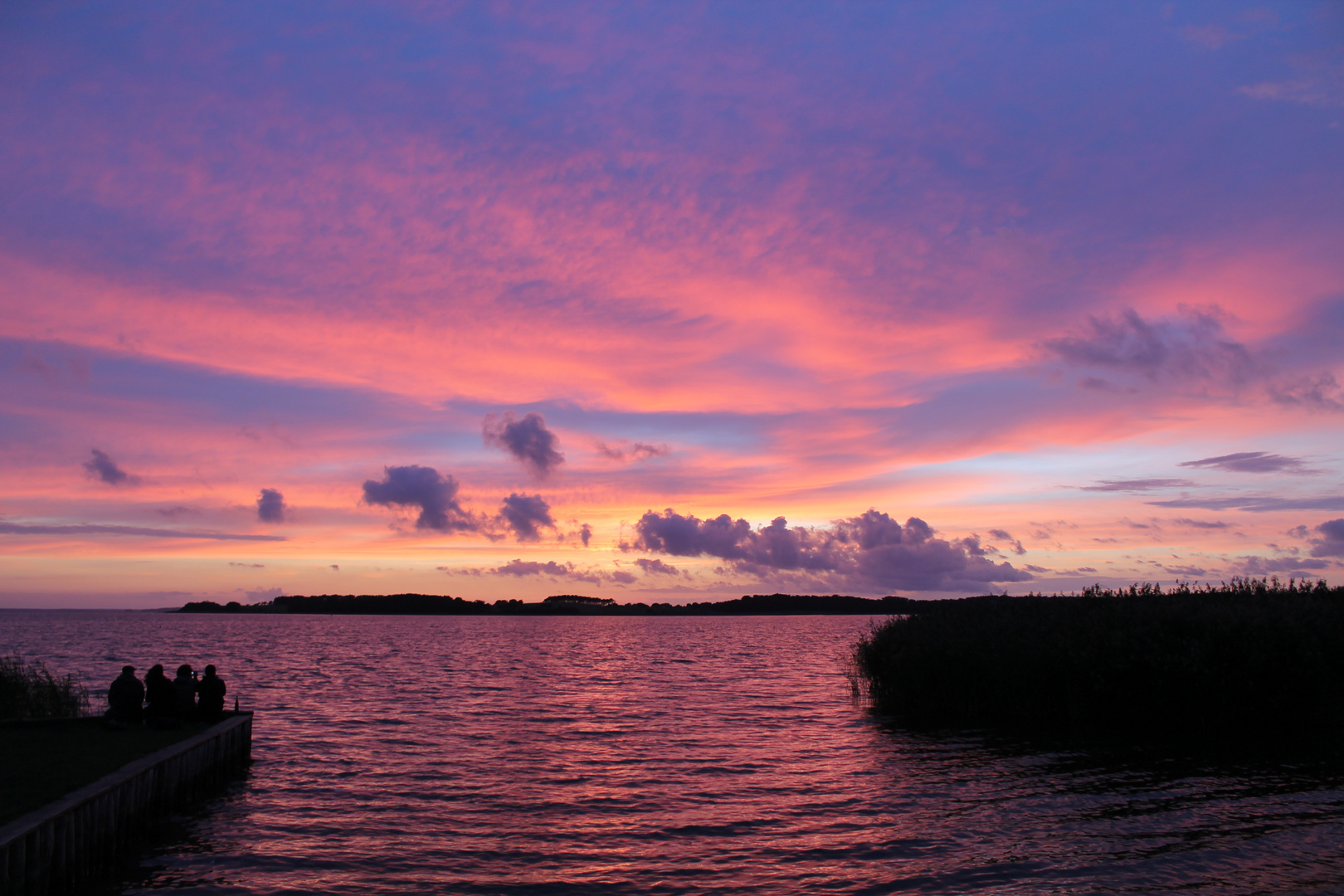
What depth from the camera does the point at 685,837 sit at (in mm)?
17578

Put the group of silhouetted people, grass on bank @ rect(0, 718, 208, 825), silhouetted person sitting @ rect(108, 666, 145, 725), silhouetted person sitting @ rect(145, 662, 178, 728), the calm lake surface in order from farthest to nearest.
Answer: silhouetted person sitting @ rect(145, 662, 178, 728) → the group of silhouetted people → silhouetted person sitting @ rect(108, 666, 145, 725) → the calm lake surface → grass on bank @ rect(0, 718, 208, 825)

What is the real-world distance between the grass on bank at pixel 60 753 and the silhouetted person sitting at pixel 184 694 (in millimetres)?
661

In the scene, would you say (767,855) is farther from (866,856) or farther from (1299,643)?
(1299,643)

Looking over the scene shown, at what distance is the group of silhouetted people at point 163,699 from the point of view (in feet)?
74.3

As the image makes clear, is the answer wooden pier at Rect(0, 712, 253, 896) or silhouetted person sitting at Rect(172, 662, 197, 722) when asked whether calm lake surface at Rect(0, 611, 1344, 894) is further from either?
silhouetted person sitting at Rect(172, 662, 197, 722)

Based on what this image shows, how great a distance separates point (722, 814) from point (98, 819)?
508 inches

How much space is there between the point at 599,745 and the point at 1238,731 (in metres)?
22.5

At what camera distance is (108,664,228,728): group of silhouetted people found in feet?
74.3

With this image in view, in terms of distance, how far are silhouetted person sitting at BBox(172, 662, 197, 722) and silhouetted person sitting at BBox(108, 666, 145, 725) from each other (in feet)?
3.13

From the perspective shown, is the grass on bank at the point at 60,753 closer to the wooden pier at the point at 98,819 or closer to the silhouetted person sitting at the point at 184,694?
the wooden pier at the point at 98,819

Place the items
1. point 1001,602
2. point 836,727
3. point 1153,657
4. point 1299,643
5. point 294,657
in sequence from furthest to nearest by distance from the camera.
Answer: point 294,657 < point 1001,602 < point 836,727 < point 1153,657 < point 1299,643

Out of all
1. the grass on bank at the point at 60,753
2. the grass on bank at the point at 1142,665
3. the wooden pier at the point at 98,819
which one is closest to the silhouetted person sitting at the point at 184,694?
the grass on bank at the point at 60,753

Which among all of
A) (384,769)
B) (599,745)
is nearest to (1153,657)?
(599,745)

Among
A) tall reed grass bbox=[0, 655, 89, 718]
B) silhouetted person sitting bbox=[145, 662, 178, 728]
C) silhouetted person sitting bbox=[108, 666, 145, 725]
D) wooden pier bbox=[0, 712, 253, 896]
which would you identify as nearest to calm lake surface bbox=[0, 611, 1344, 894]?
wooden pier bbox=[0, 712, 253, 896]
